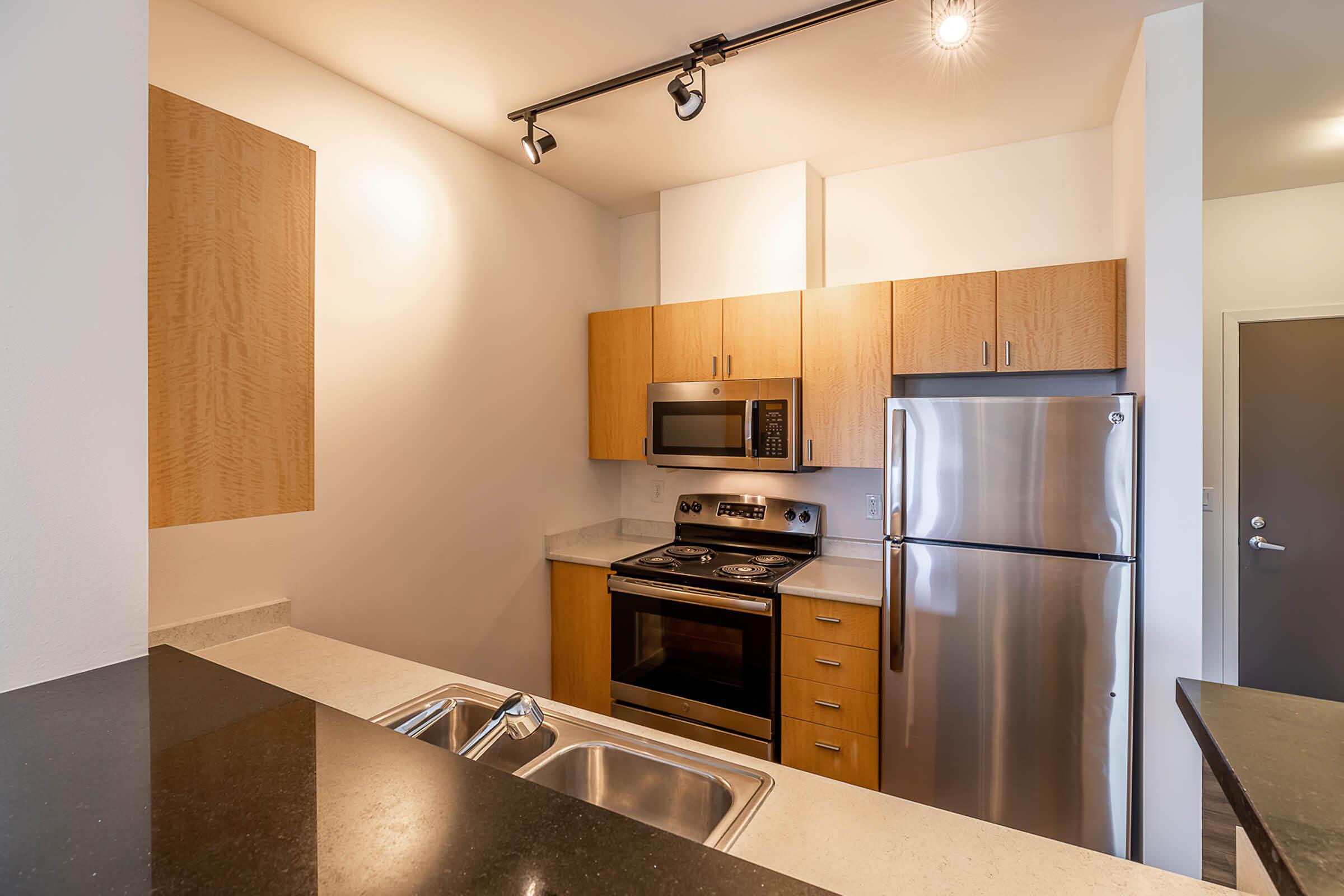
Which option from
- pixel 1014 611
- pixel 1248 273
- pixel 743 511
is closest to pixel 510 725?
pixel 1014 611

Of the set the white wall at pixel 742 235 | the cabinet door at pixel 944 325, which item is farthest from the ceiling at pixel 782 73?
the cabinet door at pixel 944 325

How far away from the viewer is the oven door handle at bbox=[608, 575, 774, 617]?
237cm

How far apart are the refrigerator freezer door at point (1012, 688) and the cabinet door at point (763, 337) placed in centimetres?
97

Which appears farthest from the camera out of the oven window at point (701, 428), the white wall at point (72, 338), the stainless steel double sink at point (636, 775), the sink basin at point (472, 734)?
the oven window at point (701, 428)

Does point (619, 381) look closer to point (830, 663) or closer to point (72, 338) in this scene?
point (830, 663)

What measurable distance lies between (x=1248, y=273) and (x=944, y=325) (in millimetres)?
1849

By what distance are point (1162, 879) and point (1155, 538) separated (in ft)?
4.17

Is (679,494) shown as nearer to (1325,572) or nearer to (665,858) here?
(665,858)

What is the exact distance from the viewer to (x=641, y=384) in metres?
3.06

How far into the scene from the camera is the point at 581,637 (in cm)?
287

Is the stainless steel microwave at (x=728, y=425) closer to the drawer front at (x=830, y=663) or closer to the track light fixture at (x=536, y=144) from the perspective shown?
the drawer front at (x=830, y=663)

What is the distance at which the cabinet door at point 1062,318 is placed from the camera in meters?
2.12

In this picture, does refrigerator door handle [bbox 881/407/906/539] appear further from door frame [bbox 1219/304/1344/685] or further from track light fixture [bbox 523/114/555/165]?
door frame [bbox 1219/304/1344/685]

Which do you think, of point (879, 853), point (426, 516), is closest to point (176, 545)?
point (426, 516)
